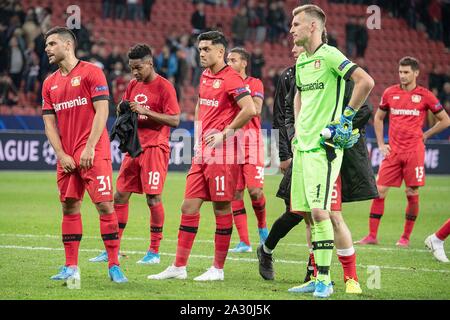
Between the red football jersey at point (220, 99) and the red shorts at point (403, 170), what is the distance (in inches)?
186

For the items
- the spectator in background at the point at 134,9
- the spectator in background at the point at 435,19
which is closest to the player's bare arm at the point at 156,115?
the spectator in background at the point at 134,9

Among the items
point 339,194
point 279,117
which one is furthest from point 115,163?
point 339,194

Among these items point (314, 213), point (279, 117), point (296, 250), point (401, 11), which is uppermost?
point (401, 11)

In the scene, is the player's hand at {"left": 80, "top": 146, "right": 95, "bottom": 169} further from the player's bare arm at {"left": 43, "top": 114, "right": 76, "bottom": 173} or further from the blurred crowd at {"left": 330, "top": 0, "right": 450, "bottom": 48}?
the blurred crowd at {"left": 330, "top": 0, "right": 450, "bottom": 48}

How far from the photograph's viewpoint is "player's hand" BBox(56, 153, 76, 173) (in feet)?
26.7

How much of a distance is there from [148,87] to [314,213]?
3.65 m

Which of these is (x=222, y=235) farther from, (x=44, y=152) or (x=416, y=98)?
(x=44, y=152)

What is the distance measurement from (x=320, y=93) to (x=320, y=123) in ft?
0.87

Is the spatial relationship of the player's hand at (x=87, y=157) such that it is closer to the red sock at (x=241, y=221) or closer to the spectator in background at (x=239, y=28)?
the red sock at (x=241, y=221)

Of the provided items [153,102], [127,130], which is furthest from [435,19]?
[127,130]

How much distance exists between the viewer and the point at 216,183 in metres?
8.54

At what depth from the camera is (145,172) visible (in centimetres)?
1020

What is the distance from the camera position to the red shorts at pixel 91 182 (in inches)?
319
